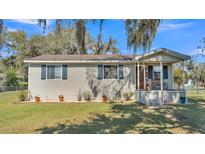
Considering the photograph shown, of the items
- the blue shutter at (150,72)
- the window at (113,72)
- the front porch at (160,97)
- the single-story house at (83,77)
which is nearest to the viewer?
the front porch at (160,97)

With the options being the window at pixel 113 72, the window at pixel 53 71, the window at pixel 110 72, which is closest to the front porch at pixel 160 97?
the window at pixel 113 72

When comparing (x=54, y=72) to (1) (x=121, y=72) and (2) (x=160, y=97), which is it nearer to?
(1) (x=121, y=72)

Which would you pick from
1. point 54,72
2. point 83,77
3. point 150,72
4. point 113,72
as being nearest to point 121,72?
point 113,72

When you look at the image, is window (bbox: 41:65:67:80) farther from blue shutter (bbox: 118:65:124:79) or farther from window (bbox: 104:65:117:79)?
blue shutter (bbox: 118:65:124:79)

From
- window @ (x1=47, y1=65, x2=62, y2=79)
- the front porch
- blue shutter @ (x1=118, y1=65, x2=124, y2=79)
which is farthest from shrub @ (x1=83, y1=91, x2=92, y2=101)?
the front porch

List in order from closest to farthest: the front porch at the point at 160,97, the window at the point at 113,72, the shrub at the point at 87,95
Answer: the front porch at the point at 160,97 < the shrub at the point at 87,95 < the window at the point at 113,72

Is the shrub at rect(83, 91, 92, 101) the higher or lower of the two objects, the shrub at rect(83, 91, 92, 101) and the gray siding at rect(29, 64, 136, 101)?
the lower

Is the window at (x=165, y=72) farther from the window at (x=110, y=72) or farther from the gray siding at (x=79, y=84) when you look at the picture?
the window at (x=110, y=72)

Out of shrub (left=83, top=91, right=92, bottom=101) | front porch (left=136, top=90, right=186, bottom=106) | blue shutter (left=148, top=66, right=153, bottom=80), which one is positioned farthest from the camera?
blue shutter (left=148, top=66, right=153, bottom=80)

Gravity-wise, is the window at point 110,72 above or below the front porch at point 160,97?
above

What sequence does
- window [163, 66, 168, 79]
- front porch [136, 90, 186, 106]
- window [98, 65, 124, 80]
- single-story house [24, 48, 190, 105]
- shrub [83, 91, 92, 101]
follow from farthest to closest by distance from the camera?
window [163, 66, 168, 79] → window [98, 65, 124, 80] → shrub [83, 91, 92, 101] → single-story house [24, 48, 190, 105] → front porch [136, 90, 186, 106]

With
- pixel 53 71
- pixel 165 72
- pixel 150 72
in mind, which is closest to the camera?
pixel 53 71
